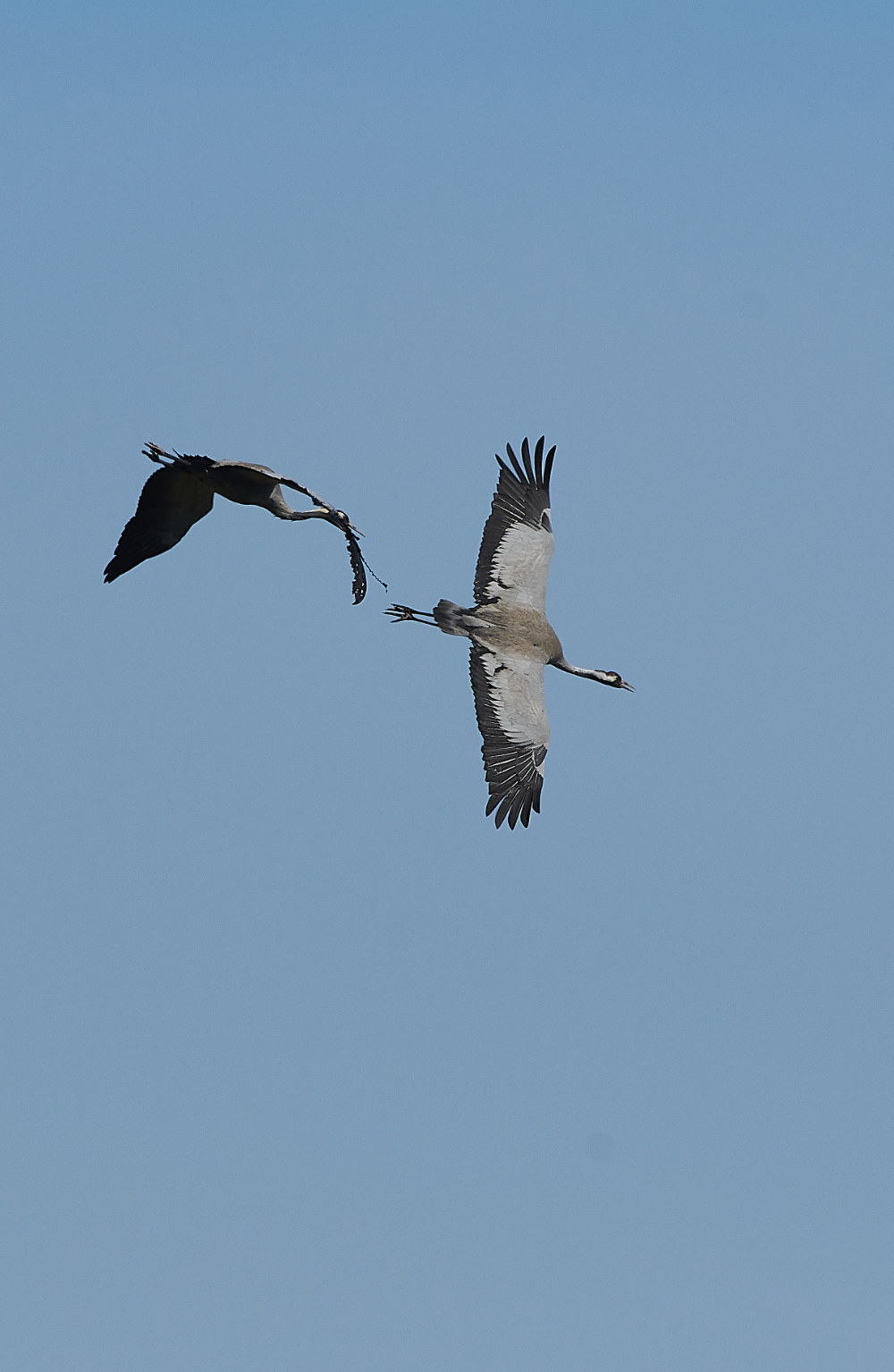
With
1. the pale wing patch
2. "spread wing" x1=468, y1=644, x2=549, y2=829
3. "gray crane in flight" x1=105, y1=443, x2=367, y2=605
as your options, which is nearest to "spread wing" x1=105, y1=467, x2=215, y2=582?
"gray crane in flight" x1=105, y1=443, x2=367, y2=605

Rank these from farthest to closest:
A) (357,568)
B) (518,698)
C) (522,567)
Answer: (522,567)
(518,698)
(357,568)

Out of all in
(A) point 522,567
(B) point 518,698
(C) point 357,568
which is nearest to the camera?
(C) point 357,568

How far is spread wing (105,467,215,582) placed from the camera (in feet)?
85.2

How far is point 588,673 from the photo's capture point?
31.2 m

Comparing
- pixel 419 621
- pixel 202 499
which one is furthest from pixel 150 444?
pixel 419 621

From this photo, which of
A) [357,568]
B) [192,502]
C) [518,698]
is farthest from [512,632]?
[192,502]

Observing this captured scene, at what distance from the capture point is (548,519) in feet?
99.6

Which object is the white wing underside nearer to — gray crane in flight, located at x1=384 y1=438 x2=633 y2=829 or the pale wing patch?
gray crane in flight, located at x1=384 y1=438 x2=633 y2=829

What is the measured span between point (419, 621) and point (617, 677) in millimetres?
5101

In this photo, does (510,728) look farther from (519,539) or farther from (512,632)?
(519,539)

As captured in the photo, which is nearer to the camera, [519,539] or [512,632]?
[512,632]

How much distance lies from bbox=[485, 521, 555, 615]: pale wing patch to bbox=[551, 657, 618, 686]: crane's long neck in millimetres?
976

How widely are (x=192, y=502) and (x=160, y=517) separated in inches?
21.9

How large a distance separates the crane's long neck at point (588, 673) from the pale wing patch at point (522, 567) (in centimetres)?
98
